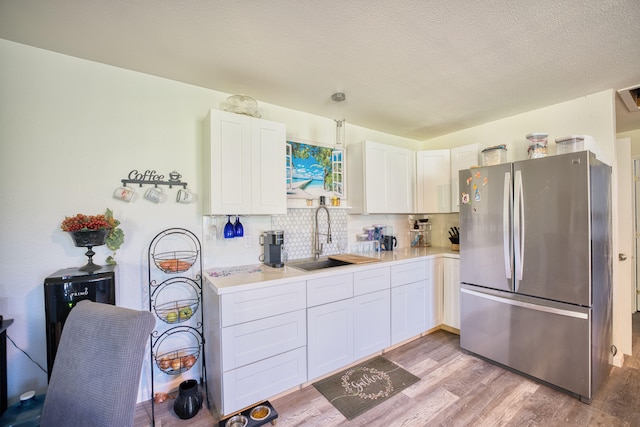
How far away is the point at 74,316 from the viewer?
3.56 ft

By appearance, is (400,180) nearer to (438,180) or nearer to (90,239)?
(438,180)

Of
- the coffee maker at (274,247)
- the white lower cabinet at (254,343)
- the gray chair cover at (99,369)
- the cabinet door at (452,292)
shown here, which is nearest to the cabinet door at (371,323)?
the white lower cabinet at (254,343)

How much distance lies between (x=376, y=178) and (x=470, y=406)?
7.02ft

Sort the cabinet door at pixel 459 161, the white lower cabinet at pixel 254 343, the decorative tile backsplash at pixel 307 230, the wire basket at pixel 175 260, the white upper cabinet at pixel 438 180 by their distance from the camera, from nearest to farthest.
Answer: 1. the white lower cabinet at pixel 254 343
2. the wire basket at pixel 175 260
3. the decorative tile backsplash at pixel 307 230
4. the cabinet door at pixel 459 161
5. the white upper cabinet at pixel 438 180

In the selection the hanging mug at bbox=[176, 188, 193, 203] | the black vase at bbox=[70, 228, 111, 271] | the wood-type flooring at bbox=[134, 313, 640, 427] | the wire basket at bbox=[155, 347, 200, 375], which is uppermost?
the hanging mug at bbox=[176, 188, 193, 203]

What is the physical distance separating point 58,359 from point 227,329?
847 millimetres

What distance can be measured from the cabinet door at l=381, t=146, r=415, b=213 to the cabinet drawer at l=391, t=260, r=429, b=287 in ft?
2.26

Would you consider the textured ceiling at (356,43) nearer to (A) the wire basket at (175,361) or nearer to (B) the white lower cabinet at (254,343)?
(B) the white lower cabinet at (254,343)

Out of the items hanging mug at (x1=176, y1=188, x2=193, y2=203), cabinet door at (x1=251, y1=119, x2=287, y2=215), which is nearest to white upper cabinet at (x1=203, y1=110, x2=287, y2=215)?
cabinet door at (x1=251, y1=119, x2=287, y2=215)

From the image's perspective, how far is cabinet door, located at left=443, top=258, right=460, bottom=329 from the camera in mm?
3010

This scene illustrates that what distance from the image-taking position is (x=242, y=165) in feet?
7.14

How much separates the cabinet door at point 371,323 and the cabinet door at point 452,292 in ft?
2.93

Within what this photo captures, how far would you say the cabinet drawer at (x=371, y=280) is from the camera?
241 cm

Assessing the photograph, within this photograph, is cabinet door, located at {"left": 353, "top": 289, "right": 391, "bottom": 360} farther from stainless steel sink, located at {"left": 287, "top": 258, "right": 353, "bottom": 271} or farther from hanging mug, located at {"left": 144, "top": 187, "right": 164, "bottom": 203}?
hanging mug, located at {"left": 144, "top": 187, "right": 164, "bottom": 203}
